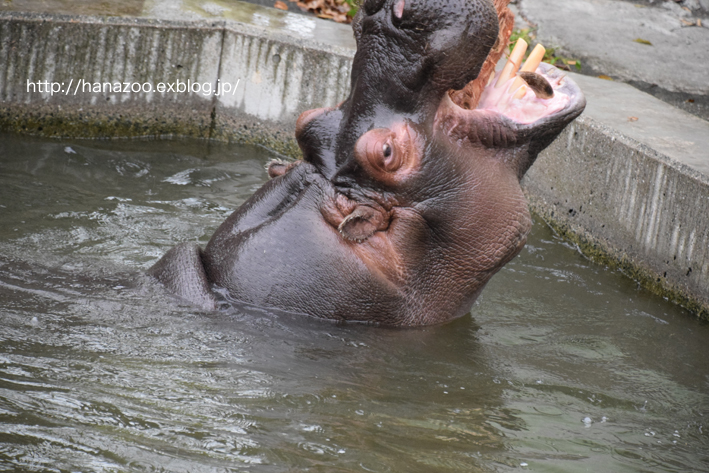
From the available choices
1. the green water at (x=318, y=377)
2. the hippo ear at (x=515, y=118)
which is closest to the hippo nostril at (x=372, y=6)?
the hippo ear at (x=515, y=118)

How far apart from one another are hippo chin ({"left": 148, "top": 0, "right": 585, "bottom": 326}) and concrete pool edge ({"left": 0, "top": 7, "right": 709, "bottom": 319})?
1.60m

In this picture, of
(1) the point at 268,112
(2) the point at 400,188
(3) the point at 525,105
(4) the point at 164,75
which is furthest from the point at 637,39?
(2) the point at 400,188

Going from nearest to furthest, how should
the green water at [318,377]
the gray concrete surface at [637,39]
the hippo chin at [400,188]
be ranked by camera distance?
the green water at [318,377]
the hippo chin at [400,188]
the gray concrete surface at [637,39]

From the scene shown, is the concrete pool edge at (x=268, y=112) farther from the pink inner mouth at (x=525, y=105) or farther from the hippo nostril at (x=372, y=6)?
the hippo nostril at (x=372, y=6)

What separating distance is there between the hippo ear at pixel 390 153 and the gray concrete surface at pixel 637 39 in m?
4.88

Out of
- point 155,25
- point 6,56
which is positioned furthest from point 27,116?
point 155,25

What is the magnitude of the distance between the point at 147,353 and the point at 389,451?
1.00m

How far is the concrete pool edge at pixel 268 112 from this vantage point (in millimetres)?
4422

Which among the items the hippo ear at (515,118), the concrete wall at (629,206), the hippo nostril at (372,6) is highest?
the hippo nostril at (372,6)

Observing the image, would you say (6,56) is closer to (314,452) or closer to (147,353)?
(147,353)

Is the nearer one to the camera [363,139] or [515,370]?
[363,139]

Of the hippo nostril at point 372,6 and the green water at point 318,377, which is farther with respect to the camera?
the hippo nostril at point 372,6

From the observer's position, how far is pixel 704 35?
8.66 m

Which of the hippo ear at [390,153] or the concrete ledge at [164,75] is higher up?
the hippo ear at [390,153]
